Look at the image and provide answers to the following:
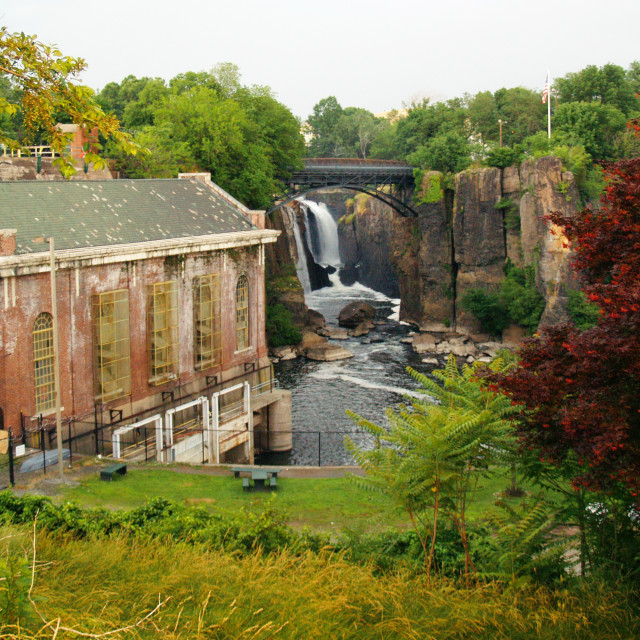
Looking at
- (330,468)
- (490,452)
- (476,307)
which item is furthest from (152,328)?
(476,307)

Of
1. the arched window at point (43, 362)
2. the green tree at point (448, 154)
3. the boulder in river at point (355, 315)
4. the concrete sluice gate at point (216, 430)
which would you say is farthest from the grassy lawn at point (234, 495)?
the green tree at point (448, 154)

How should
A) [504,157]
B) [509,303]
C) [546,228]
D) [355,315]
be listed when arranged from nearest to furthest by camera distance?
[546,228] → [509,303] → [504,157] → [355,315]

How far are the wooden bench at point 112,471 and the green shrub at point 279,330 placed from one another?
3563 cm

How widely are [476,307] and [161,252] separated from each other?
39.4m

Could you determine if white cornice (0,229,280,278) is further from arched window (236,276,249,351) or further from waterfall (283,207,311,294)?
waterfall (283,207,311,294)

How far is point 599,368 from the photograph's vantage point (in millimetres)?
11336

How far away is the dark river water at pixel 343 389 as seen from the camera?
39.8m

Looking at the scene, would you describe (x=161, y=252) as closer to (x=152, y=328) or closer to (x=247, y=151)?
(x=152, y=328)

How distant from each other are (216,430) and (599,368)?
Answer: 2353 centimetres

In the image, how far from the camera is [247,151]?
60.8 meters

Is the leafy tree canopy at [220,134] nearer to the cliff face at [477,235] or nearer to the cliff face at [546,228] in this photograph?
the cliff face at [477,235]

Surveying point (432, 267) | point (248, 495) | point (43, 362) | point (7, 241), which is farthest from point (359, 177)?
point (248, 495)

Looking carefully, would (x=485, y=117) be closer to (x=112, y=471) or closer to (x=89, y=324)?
(x=89, y=324)

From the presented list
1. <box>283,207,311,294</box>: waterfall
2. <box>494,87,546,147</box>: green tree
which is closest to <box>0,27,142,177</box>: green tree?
<box>283,207,311,294</box>: waterfall
